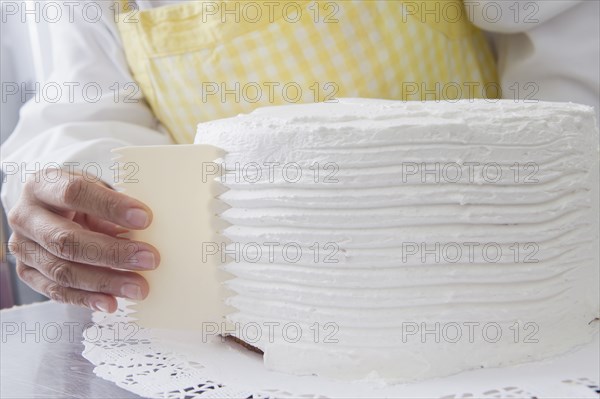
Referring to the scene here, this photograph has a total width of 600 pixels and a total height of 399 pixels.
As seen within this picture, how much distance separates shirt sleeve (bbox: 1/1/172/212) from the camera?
121cm

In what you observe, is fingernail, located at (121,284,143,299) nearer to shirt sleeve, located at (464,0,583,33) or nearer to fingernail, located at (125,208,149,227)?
fingernail, located at (125,208,149,227)

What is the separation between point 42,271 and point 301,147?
0.47 metres

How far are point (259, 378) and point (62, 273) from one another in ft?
1.17

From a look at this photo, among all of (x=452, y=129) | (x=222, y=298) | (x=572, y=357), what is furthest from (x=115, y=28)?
(x=572, y=357)

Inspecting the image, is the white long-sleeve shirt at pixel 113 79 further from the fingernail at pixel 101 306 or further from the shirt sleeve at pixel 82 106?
the fingernail at pixel 101 306

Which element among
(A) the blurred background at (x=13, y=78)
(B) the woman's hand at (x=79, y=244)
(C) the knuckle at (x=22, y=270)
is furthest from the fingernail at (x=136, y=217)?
(A) the blurred background at (x=13, y=78)

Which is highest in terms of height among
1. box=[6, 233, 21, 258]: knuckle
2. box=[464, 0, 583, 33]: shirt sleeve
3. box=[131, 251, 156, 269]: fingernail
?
box=[464, 0, 583, 33]: shirt sleeve

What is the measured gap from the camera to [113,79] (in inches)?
50.8

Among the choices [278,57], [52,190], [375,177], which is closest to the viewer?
[375,177]

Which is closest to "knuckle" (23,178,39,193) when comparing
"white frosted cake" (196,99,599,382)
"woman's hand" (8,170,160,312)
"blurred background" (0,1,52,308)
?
"woman's hand" (8,170,160,312)

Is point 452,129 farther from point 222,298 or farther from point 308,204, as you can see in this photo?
point 222,298

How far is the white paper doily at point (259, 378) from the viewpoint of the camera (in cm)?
65

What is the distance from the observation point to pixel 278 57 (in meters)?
1.07

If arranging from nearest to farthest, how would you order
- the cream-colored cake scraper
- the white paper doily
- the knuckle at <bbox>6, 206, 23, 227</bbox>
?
the white paper doily, the cream-colored cake scraper, the knuckle at <bbox>6, 206, 23, 227</bbox>
